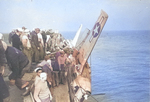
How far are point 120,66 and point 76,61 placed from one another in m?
0.59

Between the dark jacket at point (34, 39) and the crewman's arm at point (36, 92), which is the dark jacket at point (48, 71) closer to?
the crewman's arm at point (36, 92)

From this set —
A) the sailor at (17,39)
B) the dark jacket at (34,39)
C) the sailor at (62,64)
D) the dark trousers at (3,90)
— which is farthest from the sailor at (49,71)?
the dark trousers at (3,90)

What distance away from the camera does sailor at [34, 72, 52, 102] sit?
233 centimetres

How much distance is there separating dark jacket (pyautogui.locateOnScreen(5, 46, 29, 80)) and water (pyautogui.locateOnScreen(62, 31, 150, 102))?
829 millimetres

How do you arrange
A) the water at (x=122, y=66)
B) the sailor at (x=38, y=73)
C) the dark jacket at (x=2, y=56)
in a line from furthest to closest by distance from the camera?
the water at (x=122, y=66) < the sailor at (x=38, y=73) < the dark jacket at (x=2, y=56)

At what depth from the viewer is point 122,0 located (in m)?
2.56

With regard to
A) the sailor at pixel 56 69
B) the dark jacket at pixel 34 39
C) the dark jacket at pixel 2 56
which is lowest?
the sailor at pixel 56 69

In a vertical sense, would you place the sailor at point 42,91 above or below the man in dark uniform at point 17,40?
below

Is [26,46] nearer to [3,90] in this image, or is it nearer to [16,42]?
[16,42]

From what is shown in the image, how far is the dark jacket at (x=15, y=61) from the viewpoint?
2229 millimetres

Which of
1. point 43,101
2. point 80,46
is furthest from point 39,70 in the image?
point 80,46

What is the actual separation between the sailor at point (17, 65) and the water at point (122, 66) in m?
0.82

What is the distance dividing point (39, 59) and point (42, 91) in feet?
1.21

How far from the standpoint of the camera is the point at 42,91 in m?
2.36
